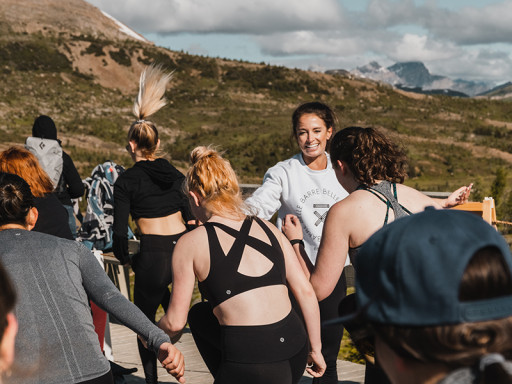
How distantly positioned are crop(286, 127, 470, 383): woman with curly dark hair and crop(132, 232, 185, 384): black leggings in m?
1.83

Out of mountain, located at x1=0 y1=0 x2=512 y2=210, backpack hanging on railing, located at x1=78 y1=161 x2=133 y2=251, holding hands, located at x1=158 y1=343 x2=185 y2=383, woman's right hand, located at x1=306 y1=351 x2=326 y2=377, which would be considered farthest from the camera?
mountain, located at x1=0 y1=0 x2=512 y2=210

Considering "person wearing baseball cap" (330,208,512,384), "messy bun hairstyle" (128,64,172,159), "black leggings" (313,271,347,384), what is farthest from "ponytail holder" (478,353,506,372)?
"messy bun hairstyle" (128,64,172,159)

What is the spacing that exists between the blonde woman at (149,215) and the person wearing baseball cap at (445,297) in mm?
3635

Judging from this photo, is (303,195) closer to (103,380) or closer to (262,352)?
(262,352)

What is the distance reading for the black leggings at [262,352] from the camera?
2.90m

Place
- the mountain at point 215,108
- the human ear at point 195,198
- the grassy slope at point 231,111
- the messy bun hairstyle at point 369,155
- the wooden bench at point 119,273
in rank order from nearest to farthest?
the messy bun hairstyle at point 369,155
the human ear at point 195,198
the wooden bench at point 119,273
the grassy slope at point 231,111
the mountain at point 215,108

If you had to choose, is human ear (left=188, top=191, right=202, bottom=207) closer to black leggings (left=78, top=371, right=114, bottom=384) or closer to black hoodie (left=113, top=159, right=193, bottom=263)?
black leggings (left=78, top=371, right=114, bottom=384)

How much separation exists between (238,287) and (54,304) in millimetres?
762

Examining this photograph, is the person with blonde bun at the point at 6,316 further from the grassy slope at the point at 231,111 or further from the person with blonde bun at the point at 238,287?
the grassy slope at the point at 231,111

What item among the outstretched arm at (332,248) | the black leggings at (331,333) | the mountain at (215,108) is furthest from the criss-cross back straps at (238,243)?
the mountain at (215,108)

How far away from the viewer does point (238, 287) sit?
9.59 ft

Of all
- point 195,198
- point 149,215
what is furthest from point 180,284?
point 149,215

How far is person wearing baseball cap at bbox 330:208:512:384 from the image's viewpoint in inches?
46.2

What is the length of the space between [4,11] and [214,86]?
39828 millimetres
